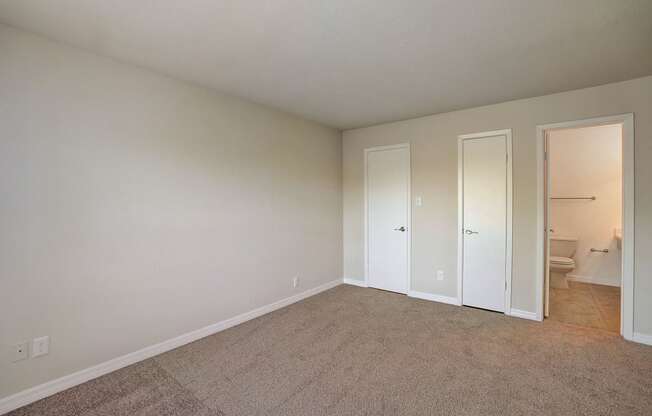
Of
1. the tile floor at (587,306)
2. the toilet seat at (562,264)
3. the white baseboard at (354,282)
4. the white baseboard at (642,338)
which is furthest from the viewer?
the white baseboard at (354,282)

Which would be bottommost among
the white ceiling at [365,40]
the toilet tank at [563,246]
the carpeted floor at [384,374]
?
→ the carpeted floor at [384,374]

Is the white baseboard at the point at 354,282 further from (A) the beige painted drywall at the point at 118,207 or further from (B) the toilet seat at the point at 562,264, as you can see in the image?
(B) the toilet seat at the point at 562,264

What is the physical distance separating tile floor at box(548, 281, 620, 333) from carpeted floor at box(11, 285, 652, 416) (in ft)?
0.83

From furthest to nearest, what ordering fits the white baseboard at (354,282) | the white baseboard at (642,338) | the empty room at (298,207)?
the white baseboard at (354,282) → the white baseboard at (642,338) → the empty room at (298,207)

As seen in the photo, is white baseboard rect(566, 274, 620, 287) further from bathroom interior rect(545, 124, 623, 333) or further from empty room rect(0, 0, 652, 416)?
empty room rect(0, 0, 652, 416)

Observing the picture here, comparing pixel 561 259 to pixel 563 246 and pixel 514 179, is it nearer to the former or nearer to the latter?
pixel 563 246

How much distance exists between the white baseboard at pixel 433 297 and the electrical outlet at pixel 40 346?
3.59 metres

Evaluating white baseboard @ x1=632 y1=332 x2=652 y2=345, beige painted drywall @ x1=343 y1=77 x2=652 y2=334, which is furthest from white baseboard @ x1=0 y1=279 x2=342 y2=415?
white baseboard @ x1=632 y1=332 x2=652 y2=345

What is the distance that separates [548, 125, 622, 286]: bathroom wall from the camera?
14.5 feet

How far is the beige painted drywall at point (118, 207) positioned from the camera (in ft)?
6.32

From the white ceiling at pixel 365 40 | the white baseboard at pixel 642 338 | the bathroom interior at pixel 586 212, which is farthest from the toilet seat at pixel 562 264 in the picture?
the white ceiling at pixel 365 40

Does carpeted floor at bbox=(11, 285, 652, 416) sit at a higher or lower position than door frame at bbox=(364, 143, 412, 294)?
lower

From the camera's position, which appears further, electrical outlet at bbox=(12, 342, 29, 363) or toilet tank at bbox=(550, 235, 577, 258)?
toilet tank at bbox=(550, 235, 577, 258)

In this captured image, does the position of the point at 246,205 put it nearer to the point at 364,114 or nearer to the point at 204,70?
the point at 204,70
